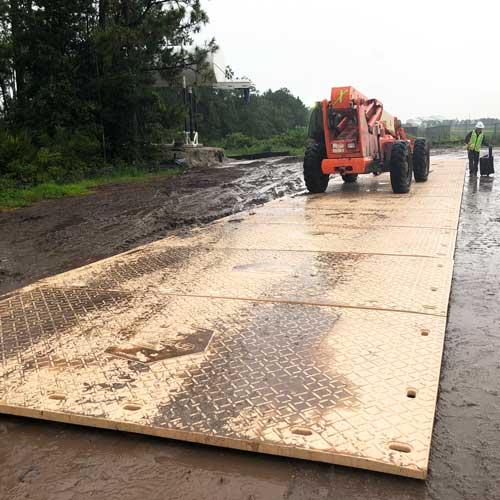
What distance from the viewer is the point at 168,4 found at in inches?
725

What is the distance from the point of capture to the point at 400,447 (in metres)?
2.07

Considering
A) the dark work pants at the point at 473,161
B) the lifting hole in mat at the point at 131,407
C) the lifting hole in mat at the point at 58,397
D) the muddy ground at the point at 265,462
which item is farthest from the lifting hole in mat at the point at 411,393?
the dark work pants at the point at 473,161

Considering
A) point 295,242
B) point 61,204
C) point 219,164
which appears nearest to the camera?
point 295,242

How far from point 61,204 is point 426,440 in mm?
10746

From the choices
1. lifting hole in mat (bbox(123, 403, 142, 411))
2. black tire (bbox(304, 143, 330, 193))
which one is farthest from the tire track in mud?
lifting hole in mat (bbox(123, 403, 142, 411))

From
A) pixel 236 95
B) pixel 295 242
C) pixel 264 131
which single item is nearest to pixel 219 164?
pixel 295 242

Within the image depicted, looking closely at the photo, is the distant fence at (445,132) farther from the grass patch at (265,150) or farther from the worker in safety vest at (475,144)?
the worker in safety vest at (475,144)

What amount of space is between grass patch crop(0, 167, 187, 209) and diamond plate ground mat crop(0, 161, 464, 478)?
7.42 meters

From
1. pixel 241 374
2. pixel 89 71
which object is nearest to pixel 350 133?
pixel 241 374

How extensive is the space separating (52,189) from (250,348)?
1151 cm

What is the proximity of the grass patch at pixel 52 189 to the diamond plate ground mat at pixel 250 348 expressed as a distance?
7425mm

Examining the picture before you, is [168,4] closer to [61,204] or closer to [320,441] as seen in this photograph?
[61,204]

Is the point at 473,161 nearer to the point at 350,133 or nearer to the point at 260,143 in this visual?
the point at 350,133

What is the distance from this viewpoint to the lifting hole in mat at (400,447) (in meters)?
2.05
